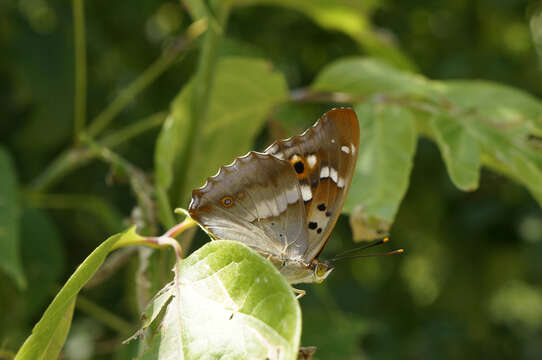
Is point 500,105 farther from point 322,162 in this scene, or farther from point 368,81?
point 322,162

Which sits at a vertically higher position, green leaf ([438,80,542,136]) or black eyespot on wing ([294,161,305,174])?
black eyespot on wing ([294,161,305,174])

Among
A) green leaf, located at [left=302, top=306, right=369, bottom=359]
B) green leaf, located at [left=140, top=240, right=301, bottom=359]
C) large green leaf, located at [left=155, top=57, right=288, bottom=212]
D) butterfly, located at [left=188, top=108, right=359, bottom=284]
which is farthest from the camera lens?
green leaf, located at [left=302, top=306, right=369, bottom=359]

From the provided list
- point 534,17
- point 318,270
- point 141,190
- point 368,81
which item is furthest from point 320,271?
point 534,17

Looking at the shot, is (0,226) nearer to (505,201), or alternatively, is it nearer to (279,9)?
(279,9)

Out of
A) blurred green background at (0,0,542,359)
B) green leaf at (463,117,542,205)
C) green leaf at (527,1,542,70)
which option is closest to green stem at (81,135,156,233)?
blurred green background at (0,0,542,359)

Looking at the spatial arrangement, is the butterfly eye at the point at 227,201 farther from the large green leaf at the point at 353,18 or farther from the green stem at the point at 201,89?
the large green leaf at the point at 353,18

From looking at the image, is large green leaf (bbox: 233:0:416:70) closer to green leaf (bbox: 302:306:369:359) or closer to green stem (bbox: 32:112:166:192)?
green stem (bbox: 32:112:166:192)

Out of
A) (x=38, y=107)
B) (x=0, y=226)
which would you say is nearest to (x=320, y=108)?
(x=38, y=107)
